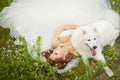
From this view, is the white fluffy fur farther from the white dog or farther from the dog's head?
the dog's head

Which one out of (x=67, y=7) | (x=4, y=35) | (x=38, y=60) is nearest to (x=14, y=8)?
(x=4, y=35)

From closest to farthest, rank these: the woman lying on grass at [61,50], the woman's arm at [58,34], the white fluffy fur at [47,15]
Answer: the woman lying on grass at [61,50] < the woman's arm at [58,34] < the white fluffy fur at [47,15]

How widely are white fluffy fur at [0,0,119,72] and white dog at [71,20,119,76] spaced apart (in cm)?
28

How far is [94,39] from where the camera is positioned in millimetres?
5969

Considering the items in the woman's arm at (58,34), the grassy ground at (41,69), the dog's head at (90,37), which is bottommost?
the grassy ground at (41,69)

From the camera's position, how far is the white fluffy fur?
670 cm

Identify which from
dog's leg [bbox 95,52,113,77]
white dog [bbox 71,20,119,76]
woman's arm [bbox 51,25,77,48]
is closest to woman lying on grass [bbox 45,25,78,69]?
woman's arm [bbox 51,25,77,48]

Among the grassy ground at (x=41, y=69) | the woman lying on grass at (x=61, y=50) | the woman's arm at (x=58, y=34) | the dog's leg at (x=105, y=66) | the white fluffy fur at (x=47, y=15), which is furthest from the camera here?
the white fluffy fur at (x=47, y=15)

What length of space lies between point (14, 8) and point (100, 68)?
80.9 inches

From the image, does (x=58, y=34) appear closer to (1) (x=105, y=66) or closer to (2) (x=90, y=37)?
(2) (x=90, y=37)

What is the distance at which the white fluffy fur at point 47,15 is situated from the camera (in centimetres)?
670

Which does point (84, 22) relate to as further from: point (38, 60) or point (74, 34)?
point (38, 60)

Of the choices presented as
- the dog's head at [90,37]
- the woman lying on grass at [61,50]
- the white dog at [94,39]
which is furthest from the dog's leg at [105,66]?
the woman lying on grass at [61,50]

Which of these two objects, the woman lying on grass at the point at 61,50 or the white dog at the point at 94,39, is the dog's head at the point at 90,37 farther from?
the woman lying on grass at the point at 61,50
